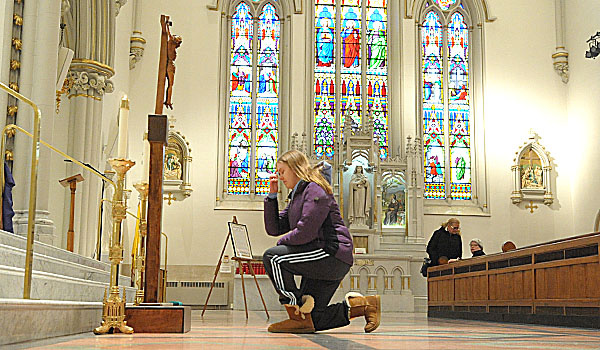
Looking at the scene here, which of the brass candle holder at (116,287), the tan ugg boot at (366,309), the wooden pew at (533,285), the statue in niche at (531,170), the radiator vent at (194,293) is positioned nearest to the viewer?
the brass candle holder at (116,287)

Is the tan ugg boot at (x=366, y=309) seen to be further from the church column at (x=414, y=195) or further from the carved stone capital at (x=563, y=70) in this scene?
the carved stone capital at (x=563, y=70)

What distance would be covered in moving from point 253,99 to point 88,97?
4838 millimetres

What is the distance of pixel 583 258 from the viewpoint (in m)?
6.53

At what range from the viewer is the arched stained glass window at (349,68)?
16.0 m

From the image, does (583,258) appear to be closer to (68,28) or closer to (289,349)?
(289,349)

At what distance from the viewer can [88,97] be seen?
11820mm

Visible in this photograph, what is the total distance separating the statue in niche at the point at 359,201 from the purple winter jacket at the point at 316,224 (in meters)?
10.1

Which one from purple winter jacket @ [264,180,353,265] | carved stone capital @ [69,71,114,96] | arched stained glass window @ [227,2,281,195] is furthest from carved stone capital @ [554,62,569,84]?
purple winter jacket @ [264,180,353,265]

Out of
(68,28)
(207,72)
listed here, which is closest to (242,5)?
(207,72)

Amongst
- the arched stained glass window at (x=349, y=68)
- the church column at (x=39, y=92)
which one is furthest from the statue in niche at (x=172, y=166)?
the church column at (x=39, y=92)

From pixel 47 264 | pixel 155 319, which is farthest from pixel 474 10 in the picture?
pixel 155 319

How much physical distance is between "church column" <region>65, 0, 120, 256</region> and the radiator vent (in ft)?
10.9

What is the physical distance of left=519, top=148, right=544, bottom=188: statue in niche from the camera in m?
15.8

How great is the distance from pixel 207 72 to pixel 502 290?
900 centimetres
